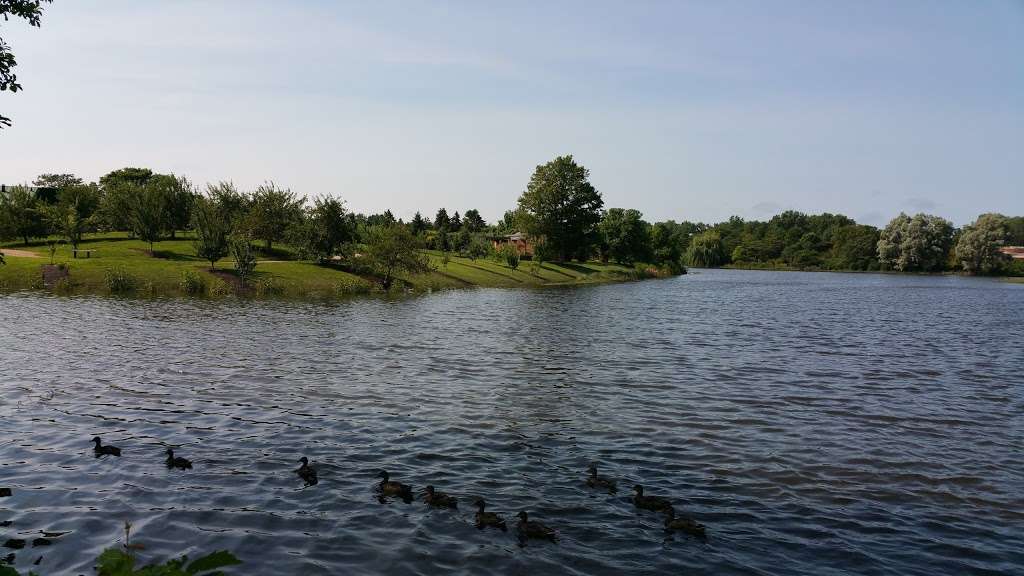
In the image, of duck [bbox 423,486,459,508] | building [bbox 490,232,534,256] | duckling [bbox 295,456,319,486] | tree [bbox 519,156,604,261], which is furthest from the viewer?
building [bbox 490,232,534,256]

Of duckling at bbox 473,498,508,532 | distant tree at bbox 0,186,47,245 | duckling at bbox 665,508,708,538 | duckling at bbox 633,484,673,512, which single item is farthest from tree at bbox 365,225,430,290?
duckling at bbox 665,508,708,538

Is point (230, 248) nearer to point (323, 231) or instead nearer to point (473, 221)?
point (323, 231)

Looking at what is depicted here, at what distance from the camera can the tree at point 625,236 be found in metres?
150

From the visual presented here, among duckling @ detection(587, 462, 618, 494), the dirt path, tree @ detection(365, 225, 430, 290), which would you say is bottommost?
duckling @ detection(587, 462, 618, 494)

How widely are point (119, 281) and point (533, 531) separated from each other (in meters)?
57.5

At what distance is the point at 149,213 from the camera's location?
75812 mm

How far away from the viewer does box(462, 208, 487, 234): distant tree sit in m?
179

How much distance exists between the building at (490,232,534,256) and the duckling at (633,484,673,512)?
12777 centimetres

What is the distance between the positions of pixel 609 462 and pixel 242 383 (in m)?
15.5

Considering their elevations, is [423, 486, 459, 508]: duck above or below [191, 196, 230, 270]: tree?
below

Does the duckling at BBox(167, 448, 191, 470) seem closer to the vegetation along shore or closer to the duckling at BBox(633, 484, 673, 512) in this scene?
the duckling at BBox(633, 484, 673, 512)

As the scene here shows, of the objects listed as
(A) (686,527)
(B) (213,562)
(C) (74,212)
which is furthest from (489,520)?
(C) (74,212)

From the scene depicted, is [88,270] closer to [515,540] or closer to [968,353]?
[515,540]

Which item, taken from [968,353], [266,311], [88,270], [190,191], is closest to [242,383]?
[266,311]
